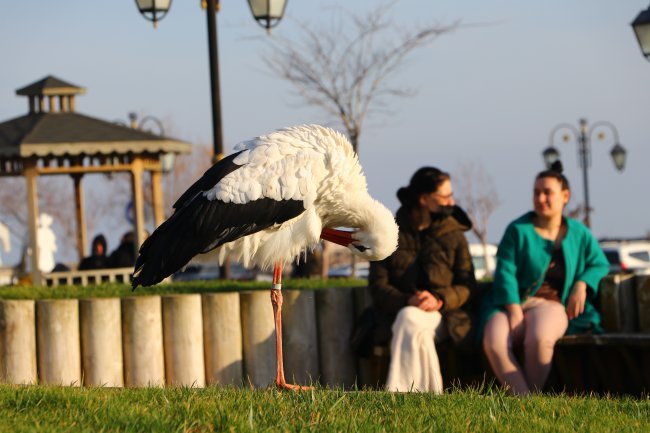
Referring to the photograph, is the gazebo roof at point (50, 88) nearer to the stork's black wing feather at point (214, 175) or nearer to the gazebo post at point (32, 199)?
the gazebo post at point (32, 199)

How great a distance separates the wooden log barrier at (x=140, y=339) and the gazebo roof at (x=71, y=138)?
12.6 m

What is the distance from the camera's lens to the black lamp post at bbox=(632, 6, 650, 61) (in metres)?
14.2

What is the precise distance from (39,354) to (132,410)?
4.47 meters

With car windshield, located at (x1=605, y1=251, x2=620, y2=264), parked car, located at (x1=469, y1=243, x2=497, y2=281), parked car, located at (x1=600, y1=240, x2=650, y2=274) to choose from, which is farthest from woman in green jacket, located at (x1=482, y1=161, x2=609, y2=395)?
parked car, located at (x1=469, y1=243, x2=497, y2=281)

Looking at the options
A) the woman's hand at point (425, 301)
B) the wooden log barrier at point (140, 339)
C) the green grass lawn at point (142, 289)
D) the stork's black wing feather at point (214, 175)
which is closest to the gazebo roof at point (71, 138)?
the green grass lawn at point (142, 289)

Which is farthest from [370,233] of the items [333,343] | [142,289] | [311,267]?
[311,267]

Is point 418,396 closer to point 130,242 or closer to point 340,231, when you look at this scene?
point 340,231

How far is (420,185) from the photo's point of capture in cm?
1030

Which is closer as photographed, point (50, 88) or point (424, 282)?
point (424, 282)

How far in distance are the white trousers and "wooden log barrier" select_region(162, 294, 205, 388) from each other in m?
1.54

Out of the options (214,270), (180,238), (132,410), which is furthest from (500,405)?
(214,270)

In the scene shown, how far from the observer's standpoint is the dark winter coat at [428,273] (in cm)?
999

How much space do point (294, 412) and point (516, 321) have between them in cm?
415

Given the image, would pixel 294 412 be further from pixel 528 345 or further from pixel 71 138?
pixel 71 138
